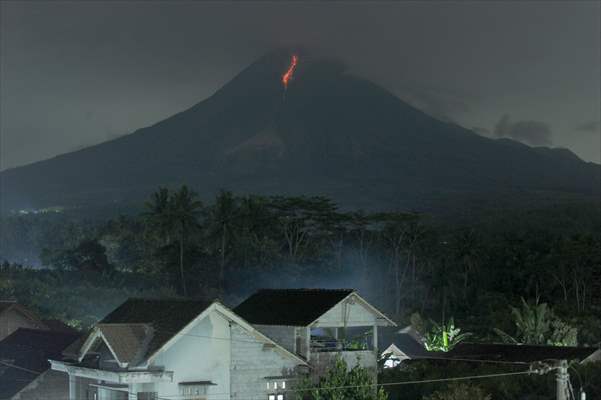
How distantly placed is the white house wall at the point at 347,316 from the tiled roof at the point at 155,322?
17.4ft

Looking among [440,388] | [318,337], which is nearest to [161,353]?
[318,337]

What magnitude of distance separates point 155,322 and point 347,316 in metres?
7.61

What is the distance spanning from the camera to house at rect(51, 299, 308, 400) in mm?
36125

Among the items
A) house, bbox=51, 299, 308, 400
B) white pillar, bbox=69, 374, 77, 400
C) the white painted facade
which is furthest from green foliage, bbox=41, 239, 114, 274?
house, bbox=51, 299, 308, 400

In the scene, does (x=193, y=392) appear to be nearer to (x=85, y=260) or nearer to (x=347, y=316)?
(x=347, y=316)

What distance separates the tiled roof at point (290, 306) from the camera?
41562 mm

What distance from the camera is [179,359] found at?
36781 mm

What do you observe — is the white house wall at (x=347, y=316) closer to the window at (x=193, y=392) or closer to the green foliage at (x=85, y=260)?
the window at (x=193, y=392)

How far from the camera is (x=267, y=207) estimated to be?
422ft

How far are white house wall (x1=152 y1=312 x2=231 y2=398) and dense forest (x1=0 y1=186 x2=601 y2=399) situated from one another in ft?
169

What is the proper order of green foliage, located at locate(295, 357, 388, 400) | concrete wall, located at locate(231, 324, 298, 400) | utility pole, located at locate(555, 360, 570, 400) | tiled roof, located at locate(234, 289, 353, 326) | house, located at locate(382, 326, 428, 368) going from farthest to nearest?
house, located at locate(382, 326, 428, 368) < tiled roof, located at locate(234, 289, 353, 326) < green foliage, located at locate(295, 357, 388, 400) < concrete wall, located at locate(231, 324, 298, 400) < utility pole, located at locate(555, 360, 570, 400)

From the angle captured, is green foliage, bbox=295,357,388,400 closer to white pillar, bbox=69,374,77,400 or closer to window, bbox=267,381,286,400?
window, bbox=267,381,286,400

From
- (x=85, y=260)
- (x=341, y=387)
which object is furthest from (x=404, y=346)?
(x=85, y=260)

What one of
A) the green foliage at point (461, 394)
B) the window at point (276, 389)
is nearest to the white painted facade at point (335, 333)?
the window at point (276, 389)
